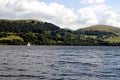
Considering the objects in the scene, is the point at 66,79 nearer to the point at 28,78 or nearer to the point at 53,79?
the point at 53,79

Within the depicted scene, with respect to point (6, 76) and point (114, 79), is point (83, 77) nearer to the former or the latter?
point (114, 79)

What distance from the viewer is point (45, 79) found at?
1742 inches

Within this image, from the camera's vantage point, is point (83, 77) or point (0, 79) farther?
point (83, 77)

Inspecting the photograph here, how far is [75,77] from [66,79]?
2666 millimetres

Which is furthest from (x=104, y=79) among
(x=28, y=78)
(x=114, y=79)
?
(x=28, y=78)

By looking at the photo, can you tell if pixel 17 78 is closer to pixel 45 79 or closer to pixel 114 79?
pixel 45 79

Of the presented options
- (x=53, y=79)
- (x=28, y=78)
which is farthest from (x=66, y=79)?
(x=28, y=78)

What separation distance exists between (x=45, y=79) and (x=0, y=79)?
5.97 metres

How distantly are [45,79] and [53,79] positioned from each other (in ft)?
3.59

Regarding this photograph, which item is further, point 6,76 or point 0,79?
point 6,76

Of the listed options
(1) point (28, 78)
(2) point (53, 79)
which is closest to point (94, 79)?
(2) point (53, 79)

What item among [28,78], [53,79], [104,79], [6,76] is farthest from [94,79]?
[6,76]

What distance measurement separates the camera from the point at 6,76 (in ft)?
153

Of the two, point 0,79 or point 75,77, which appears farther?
point 75,77
